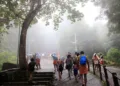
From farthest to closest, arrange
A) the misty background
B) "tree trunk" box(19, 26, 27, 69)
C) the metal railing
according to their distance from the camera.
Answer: the misty background, "tree trunk" box(19, 26, 27, 69), the metal railing

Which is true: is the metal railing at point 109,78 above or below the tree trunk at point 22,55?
below

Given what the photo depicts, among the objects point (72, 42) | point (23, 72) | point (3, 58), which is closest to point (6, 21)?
point (23, 72)

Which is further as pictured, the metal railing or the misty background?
the misty background

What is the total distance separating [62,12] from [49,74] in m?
7.64

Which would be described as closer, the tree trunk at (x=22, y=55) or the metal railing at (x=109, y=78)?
the metal railing at (x=109, y=78)

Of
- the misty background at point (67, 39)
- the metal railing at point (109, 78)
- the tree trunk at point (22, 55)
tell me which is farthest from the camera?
the misty background at point (67, 39)

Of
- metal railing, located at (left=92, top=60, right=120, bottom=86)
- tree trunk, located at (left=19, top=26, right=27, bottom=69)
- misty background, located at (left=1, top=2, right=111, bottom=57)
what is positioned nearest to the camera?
metal railing, located at (left=92, top=60, right=120, bottom=86)

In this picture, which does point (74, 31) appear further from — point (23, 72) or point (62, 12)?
point (23, 72)

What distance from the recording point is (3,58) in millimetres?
26781

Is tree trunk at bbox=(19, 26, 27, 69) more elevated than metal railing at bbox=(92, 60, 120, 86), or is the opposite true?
tree trunk at bbox=(19, 26, 27, 69)

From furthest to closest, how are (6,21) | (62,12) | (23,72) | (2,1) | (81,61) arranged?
1. (62,12)
2. (6,21)
3. (23,72)
4. (2,1)
5. (81,61)

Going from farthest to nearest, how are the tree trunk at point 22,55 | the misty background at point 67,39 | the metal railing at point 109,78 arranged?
the misty background at point 67,39 → the tree trunk at point 22,55 → the metal railing at point 109,78

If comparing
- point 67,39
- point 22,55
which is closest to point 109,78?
point 22,55

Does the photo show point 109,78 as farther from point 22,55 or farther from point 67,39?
point 67,39
